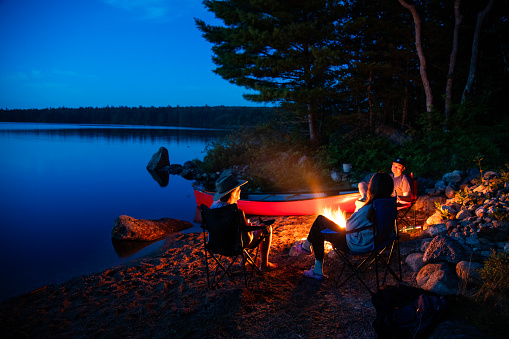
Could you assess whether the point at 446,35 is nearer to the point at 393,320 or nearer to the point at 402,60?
the point at 402,60

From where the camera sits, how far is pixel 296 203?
6.71m

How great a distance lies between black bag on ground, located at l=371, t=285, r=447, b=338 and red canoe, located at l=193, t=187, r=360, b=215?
362cm

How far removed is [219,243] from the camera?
3.42 m

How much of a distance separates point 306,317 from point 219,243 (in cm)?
116

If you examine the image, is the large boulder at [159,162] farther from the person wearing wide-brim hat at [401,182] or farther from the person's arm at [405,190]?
the person's arm at [405,190]

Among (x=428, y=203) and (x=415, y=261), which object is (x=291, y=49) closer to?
(x=428, y=203)

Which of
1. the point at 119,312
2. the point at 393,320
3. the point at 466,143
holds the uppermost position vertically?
the point at 466,143

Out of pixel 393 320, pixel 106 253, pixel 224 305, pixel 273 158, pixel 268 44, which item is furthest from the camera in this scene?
pixel 273 158

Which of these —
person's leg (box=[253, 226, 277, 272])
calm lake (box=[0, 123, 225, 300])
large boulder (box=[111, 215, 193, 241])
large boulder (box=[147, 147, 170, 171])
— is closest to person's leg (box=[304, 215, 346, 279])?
person's leg (box=[253, 226, 277, 272])

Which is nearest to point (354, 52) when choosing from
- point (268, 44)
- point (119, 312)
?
point (268, 44)

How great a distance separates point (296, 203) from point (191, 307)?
3.89 metres

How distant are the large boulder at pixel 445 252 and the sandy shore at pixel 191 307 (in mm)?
329

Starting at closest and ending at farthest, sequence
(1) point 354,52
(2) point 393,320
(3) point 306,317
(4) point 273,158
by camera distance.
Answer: (2) point 393,320, (3) point 306,317, (1) point 354,52, (4) point 273,158

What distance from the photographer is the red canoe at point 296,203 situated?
6.30m
